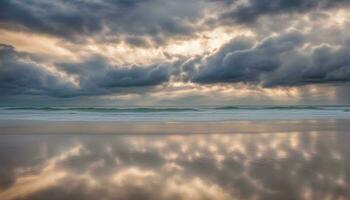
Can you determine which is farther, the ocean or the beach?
the ocean

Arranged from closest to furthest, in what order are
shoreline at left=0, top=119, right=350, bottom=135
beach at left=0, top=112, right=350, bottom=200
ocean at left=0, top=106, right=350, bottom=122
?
1. beach at left=0, top=112, right=350, bottom=200
2. shoreline at left=0, top=119, right=350, bottom=135
3. ocean at left=0, top=106, right=350, bottom=122

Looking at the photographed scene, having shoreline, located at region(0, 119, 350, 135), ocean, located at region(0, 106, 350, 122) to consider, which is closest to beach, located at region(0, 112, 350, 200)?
shoreline, located at region(0, 119, 350, 135)

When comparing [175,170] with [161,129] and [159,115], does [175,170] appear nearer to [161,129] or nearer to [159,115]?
[161,129]

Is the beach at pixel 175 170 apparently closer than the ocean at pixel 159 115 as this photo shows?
Yes

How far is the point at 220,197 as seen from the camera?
5.22m

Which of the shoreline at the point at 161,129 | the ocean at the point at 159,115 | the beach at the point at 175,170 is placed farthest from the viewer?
the ocean at the point at 159,115

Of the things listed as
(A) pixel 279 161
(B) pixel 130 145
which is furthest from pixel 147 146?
(A) pixel 279 161

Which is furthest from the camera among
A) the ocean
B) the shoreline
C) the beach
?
the ocean

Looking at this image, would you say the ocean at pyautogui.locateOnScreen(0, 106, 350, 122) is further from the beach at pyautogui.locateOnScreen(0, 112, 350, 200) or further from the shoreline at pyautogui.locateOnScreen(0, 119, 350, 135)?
the beach at pyautogui.locateOnScreen(0, 112, 350, 200)

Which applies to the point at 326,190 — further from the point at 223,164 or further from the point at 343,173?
the point at 223,164

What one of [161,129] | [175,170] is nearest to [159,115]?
[161,129]

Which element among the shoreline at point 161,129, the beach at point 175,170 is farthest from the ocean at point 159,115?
the beach at point 175,170

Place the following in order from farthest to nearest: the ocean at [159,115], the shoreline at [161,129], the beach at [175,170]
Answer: the ocean at [159,115]
the shoreline at [161,129]
the beach at [175,170]

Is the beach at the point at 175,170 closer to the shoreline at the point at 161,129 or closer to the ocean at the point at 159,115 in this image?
the shoreline at the point at 161,129
